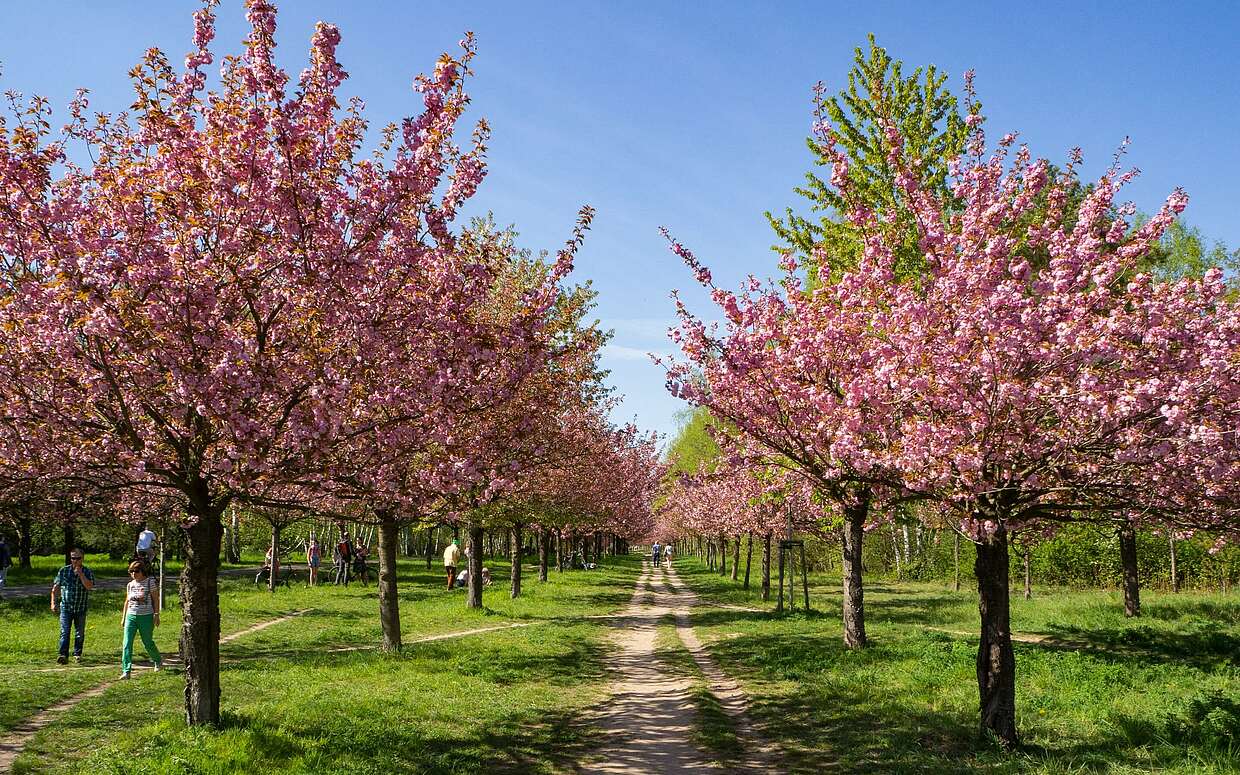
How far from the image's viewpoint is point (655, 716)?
10898mm

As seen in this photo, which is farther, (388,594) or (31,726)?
(388,594)

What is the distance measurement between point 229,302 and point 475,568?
1780cm

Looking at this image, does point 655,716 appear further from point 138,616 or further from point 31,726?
point 138,616

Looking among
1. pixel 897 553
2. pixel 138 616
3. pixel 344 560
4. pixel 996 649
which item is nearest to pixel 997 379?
pixel 996 649

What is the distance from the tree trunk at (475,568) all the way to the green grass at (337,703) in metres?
3.14

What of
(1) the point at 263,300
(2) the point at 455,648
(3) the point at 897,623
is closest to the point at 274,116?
(1) the point at 263,300

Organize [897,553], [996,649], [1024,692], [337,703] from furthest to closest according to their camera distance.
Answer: [897,553] → [1024,692] → [337,703] → [996,649]

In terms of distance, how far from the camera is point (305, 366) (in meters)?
7.82

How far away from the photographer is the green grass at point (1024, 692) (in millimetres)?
8032

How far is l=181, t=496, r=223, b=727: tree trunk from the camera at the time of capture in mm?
8773

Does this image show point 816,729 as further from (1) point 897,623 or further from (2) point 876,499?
(1) point 897,623

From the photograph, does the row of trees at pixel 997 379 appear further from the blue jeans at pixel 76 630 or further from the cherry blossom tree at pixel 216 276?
the blue jeans at pixel 76 630

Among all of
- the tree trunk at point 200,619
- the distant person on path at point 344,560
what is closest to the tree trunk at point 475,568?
the distant person on path at point 344,560

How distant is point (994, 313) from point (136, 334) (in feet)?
28.1
